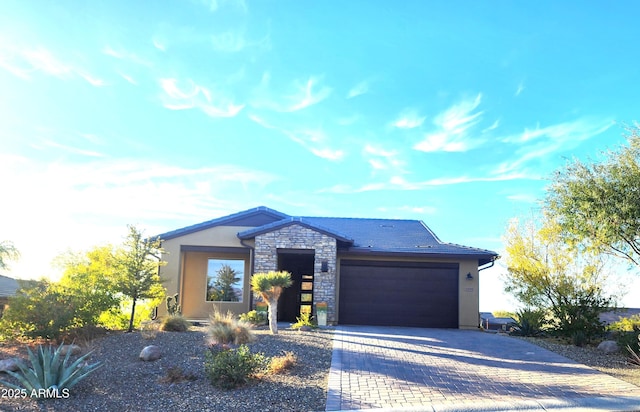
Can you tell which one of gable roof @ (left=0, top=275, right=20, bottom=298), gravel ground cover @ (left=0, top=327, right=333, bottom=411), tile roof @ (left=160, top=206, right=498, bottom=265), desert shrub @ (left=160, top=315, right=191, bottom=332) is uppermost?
tile roof @ (left=160, top=206, right=498, bottom=265)

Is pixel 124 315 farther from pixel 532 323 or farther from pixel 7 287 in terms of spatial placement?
pixel 532 323

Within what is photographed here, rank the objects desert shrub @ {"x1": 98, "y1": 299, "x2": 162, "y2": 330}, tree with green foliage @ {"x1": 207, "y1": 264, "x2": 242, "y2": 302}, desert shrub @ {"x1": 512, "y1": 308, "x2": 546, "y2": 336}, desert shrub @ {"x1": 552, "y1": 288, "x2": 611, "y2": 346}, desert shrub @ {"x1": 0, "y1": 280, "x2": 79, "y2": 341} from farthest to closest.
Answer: tree with green foliage @ {"x1": 207, "y1": 264, "x2": 242, "y2": 302} < desert shrub @ {"x1": 512, "y1": 308, "x2": 546, "y2": 336} < desert shrub @ {"x1": 552, "y1": 288, "x2": 611, "y2": 346} < desert shrub @ {"x1": 98, "y1": 299, "x2": 162, "y2": 330} < desert shrub @ {"x1": 0, "y1": 280, "x2": 79, "y2": 341}

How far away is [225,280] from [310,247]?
4.06 meters

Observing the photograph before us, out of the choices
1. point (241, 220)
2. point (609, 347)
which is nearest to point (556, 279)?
point (609, 347)

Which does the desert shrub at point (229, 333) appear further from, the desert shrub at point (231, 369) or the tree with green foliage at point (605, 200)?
the tree with green foliage at point (605, 200)

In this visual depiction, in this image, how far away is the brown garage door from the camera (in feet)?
59.5

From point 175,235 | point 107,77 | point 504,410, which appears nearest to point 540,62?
point 504,410

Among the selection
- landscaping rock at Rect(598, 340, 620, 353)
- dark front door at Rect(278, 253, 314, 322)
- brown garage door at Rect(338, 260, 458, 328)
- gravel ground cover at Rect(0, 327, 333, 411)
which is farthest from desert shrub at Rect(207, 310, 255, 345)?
landscaping rock at Rect(598, 340, 620, 353)

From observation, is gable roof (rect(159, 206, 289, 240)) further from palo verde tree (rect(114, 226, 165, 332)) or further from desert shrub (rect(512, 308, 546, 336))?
desert shrub (rect(512, 308, 546, 336))

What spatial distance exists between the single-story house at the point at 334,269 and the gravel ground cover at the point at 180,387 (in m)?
6.39

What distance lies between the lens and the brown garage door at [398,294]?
714 inches

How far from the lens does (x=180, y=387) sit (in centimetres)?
810

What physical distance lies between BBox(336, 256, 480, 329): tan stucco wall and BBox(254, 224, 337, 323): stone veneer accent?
0.97 meters

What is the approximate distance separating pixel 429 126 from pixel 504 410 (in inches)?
410
